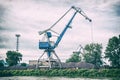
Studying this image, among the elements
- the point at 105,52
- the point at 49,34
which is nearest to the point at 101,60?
the point at 105,52

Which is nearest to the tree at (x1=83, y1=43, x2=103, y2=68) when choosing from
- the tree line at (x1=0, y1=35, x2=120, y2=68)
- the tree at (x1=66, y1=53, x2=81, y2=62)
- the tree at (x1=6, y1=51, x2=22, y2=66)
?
the tree line at (x1=0, y1=35, x2=120, y2=68)

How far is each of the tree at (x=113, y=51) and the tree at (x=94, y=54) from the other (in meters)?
8.90

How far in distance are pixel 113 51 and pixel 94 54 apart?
1165 cm

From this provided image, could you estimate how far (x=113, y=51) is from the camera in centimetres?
7088

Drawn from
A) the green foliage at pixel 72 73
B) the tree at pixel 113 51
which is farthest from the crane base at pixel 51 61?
the tree at pixel 113 51

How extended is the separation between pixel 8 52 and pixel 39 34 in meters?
35.5

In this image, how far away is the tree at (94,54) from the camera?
264ft

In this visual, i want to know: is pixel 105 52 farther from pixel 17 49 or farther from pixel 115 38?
pixel 17 49

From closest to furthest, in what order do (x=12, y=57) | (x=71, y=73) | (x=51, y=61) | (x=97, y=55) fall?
(x=71, y=73) → (x=51, y=61) → (x=97, y=55) → (x=12, y=57)

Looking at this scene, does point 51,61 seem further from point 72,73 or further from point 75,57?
point 75,57

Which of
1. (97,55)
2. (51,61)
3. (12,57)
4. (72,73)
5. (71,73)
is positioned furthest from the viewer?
(12,57)

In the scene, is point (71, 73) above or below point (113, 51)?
below

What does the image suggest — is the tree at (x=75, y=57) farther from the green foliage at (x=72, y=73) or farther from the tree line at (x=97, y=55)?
the green foliage at (x=72, y=73)

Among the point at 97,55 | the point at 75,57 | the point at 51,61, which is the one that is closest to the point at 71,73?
the point at 51,61
